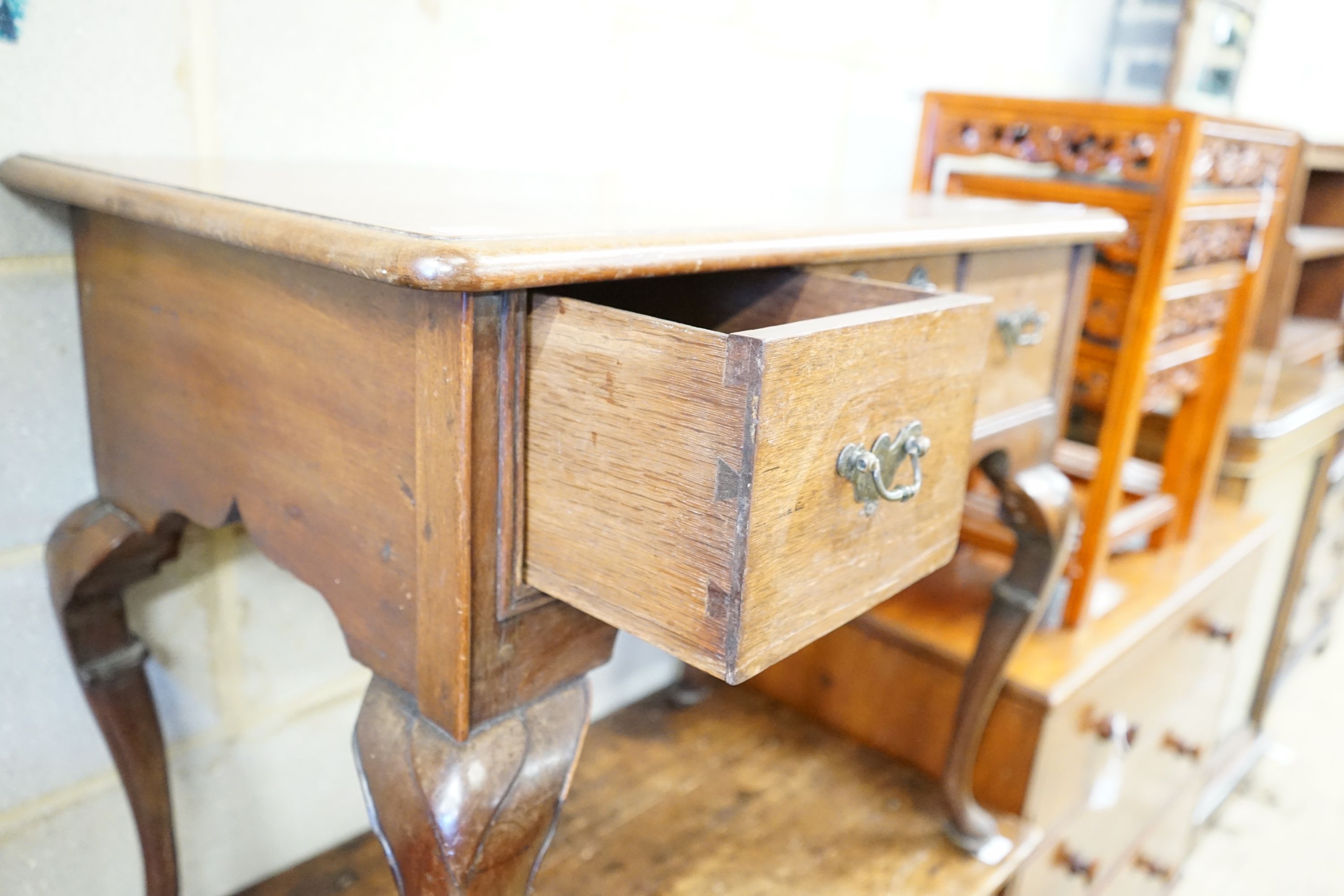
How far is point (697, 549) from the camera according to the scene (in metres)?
0.50

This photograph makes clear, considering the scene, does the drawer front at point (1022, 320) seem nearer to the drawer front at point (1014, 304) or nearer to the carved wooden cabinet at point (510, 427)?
the drawer front at point (1014, 304)

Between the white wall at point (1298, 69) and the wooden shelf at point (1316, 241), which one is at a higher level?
the white wall at point (1298, 69)

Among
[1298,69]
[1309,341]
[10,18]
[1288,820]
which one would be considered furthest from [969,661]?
[1298,69]

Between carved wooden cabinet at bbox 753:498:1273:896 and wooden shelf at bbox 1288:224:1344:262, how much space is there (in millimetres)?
849

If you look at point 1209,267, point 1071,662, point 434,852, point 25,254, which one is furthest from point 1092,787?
point 25,254

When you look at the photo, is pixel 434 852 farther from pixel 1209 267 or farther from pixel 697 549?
pixel 1209 267

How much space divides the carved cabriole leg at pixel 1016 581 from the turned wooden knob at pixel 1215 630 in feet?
2.04

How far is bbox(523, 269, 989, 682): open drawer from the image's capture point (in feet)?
1.57

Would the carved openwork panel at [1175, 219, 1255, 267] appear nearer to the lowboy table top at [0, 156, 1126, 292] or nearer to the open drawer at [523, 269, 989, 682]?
the lowboy table top at [0, 156, 1126, 292]

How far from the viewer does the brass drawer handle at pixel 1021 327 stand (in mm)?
938

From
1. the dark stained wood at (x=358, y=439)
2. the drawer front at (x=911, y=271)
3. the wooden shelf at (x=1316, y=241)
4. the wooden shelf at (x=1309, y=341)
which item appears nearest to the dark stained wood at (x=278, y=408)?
the dark stained wood at (x=358, y=439)

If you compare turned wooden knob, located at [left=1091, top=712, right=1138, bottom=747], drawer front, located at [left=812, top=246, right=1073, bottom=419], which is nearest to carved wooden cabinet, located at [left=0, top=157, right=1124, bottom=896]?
drawer front, located at [left=812, top=246, right=1073, bottom=419]

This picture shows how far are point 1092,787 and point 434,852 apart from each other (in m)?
1.05

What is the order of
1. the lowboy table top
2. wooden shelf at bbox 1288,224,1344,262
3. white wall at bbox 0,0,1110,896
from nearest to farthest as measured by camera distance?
the lowboy table top < white wall at bbox 0,0,1110,896 < wooden shelf at bbox 1288,224,1344,262
